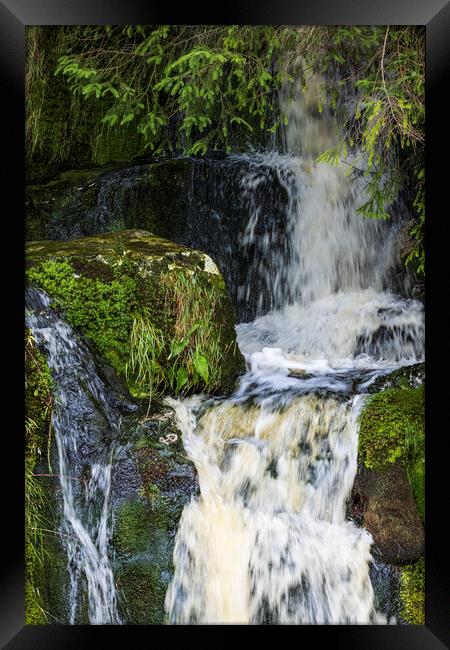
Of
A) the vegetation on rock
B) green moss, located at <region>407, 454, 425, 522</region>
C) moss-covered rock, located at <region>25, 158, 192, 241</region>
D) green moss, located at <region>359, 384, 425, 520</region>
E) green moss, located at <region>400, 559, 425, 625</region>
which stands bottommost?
green moss, located at <region>400, 559, 425, 625</region>

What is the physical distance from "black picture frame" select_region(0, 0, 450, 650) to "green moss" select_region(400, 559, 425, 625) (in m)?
0.11

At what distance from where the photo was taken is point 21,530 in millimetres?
2604

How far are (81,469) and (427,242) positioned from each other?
215 cm

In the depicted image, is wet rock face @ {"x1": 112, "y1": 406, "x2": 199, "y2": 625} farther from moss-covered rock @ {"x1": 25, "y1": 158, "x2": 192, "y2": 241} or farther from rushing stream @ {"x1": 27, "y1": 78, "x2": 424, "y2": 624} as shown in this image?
moss-covered rock @ {"x1": 25, "y1": 158, "x2": 192, "y2": 241}

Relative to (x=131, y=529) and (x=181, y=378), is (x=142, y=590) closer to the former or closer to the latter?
(x=131, y=529)

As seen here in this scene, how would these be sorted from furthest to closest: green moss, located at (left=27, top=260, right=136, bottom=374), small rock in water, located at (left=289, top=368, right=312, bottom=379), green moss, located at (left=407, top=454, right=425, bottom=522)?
small rock in water, located at (left=289, top=368, right=312, bottom=379)
green moss, located at (left=27, top=260, right=136, bottom=374)
green moss, located at (left=407, top=454, right=425, bottom=522)

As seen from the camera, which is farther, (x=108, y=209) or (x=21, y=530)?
(x=108, y=209)

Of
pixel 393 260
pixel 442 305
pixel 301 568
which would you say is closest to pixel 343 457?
pixel 301 568

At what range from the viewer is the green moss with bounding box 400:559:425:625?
109 inches

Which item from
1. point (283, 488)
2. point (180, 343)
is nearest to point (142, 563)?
point (283, 488)

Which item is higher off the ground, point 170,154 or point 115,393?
Result: point 170,154

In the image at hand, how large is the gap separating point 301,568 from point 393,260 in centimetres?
280

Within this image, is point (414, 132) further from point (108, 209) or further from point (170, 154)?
point (108, 209)

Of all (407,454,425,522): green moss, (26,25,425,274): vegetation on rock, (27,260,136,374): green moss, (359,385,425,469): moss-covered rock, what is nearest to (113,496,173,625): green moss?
(27,260,136,374): green moss
